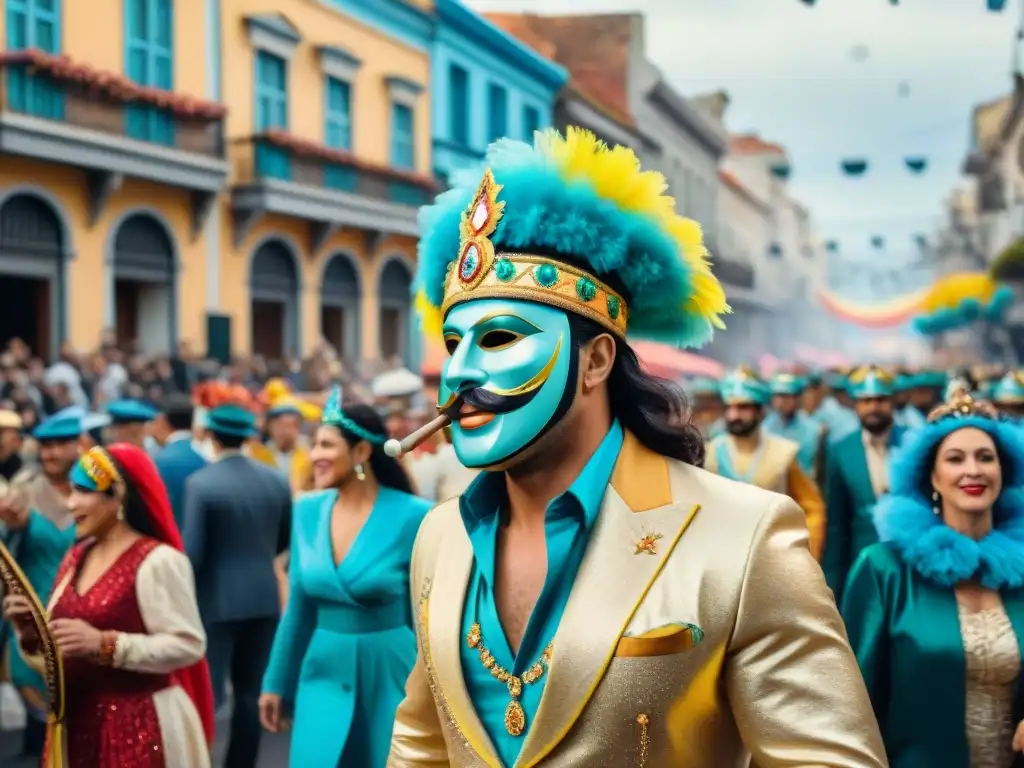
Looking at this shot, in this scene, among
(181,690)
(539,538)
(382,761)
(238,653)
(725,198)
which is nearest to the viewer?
(539,538)

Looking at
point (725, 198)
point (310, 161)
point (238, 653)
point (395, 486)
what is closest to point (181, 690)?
point (395, 486)

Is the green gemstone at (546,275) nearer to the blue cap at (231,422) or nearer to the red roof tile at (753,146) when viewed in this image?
the blue cap at (231,422)

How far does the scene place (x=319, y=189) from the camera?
62.5 feet

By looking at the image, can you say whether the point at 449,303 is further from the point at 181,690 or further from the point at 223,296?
the point at 223,296

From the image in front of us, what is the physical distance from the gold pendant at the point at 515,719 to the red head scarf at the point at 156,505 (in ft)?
8.17

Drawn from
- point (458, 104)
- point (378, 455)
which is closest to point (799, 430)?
point (378, 455)

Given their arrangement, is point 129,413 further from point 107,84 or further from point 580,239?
point 107,84

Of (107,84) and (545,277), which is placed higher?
(107,84)

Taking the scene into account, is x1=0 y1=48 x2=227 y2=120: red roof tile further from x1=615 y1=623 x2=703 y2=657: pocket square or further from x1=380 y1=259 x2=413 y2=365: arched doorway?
x1=615 y1=623 x2=703 y2=657: pocket square

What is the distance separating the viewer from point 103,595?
4.17m

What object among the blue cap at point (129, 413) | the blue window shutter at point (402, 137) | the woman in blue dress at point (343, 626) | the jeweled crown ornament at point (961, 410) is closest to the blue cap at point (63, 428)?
the blue cap at point (129, 413)

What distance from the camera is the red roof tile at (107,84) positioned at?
44.8ft

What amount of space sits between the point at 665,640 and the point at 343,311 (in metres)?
19.3

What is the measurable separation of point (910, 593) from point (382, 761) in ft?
6.88
